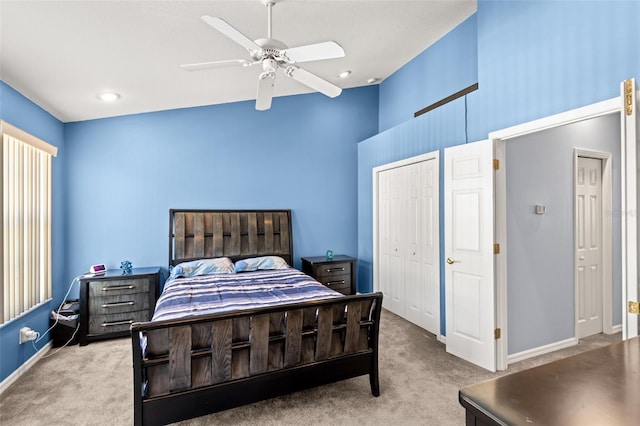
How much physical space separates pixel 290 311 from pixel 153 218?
9.37 feet

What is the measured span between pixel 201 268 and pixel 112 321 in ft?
3.56

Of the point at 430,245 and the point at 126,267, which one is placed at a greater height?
the point at 430,245

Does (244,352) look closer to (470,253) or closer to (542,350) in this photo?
(470,253)

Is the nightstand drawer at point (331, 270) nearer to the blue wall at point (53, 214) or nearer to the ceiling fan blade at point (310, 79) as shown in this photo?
the ceiling fan blade at point (310, 79)

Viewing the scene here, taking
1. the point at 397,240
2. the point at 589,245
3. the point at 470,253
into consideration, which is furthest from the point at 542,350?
the point at 397,240

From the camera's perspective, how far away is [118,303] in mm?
3576

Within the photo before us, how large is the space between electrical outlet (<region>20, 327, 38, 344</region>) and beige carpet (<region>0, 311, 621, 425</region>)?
31 centimetres

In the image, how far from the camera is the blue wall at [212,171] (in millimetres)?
3971

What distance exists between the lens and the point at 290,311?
2256mm

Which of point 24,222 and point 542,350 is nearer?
point 24,222

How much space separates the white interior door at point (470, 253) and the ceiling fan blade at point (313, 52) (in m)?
1.65

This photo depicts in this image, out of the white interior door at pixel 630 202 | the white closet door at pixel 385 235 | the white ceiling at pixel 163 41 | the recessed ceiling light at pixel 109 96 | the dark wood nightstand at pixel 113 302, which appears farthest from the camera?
the white closet door at pixel 385 235

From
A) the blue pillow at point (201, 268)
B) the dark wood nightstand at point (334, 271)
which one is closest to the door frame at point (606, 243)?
the dark wood nightstand at point (334, 271)

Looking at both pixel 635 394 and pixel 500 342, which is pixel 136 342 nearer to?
pixel 635 394
